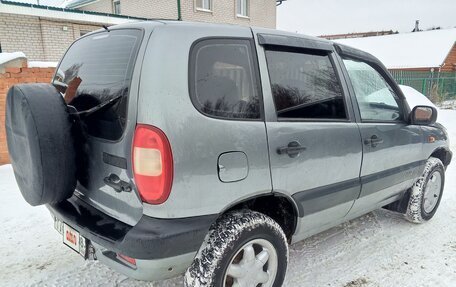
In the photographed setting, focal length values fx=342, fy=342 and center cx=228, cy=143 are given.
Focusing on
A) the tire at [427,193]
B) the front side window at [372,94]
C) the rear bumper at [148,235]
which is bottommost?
the tire at [427,193]

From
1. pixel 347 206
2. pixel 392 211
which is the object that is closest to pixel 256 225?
Result: pixel 347 206

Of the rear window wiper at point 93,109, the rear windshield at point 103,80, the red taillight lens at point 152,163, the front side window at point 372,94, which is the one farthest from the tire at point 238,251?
the front side window at point 372,94

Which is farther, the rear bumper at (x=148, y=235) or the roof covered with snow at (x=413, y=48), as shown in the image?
the roof covered with snow at (x=413, y=48)

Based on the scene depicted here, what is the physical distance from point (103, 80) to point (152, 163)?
681 mm

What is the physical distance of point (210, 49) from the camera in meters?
1.90

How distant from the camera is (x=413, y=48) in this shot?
27.2 meters

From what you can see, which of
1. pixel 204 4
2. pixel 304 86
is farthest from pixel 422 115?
pixel 204 4

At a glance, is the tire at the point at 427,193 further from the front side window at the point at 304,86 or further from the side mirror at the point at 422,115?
the front side window at the point at 304,86

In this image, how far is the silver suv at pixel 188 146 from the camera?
5.64 feet

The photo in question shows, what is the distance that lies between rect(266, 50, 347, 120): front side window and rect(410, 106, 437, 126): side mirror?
968 mm

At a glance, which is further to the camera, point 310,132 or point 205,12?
point 205,12

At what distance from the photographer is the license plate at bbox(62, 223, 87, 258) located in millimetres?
1988

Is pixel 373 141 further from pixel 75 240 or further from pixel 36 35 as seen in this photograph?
pixel 36 35

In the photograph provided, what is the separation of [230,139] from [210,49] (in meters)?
0.51
